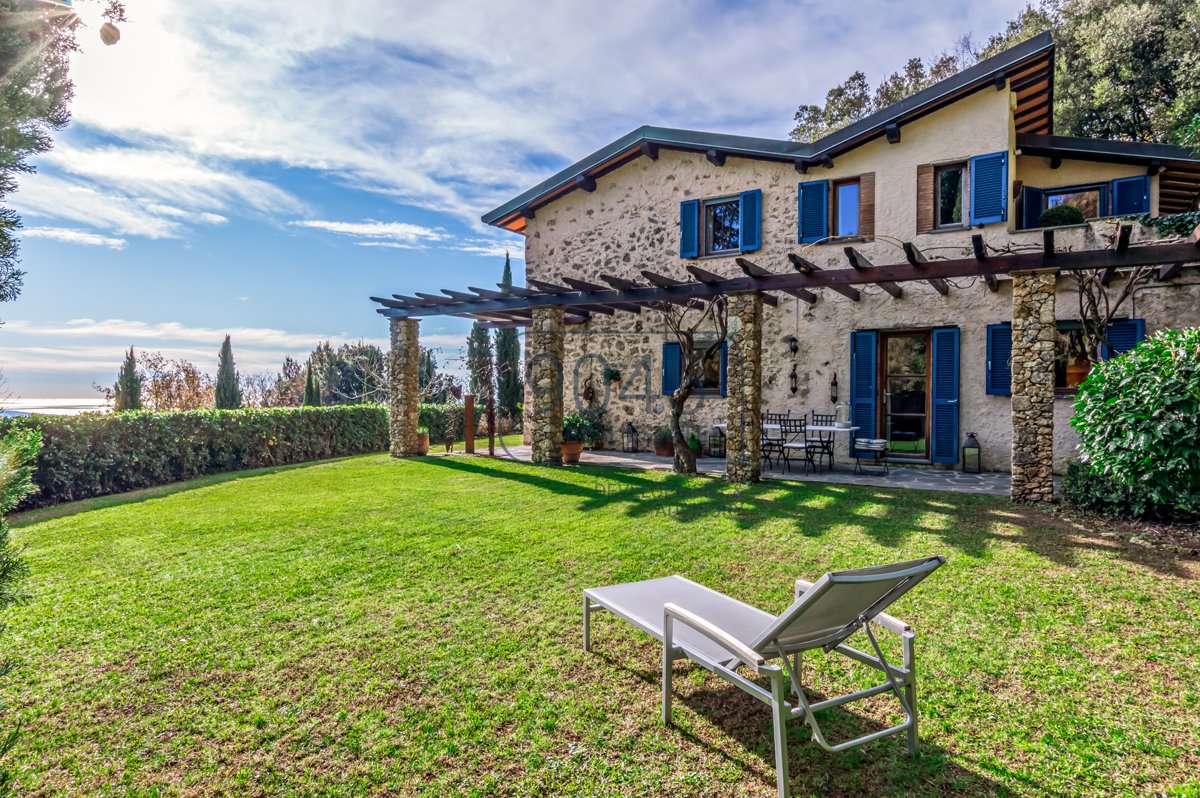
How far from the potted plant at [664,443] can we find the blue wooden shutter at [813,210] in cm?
451

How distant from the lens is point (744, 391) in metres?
9.21

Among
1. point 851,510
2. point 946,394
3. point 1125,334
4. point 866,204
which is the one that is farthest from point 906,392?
point 851,510

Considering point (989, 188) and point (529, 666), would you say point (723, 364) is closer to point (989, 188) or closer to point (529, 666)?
point (989, 188)

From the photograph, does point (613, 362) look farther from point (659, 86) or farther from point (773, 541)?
point (773, 541)

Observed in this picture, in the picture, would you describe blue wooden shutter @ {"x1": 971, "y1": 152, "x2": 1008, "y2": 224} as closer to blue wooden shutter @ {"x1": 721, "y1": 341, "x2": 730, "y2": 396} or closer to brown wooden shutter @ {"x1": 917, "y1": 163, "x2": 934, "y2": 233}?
brown wooden shutter @ {"x1": 917, "y1": 163, "x2": 934, "y2": 233}

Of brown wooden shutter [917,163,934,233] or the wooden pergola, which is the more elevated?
brown wooden shutter [917,163,934,233]

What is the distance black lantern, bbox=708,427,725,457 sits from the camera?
12.2 meters

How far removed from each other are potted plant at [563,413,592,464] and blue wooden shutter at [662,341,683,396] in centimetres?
187

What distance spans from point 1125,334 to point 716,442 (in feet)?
22.0

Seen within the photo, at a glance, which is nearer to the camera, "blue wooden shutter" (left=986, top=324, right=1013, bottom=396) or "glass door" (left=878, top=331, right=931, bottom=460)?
"blue wooden shutter" (left=986, top=324, right=1013, bottom=396)

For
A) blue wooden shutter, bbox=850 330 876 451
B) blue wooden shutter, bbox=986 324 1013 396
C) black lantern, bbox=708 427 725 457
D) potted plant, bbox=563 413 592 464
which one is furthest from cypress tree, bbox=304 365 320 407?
blue wooden shutter, bbox=986 324 1013 396

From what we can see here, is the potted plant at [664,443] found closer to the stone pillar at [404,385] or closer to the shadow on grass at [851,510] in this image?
the shadow on grass at [851,510]

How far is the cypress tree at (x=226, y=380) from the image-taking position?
15789mm

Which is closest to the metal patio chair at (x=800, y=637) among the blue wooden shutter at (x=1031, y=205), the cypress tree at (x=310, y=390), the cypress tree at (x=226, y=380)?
the blue wooden shutter at (x=1031, y=205)
